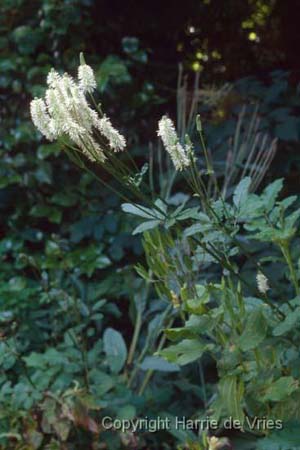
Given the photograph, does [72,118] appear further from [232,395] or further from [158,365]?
[158,365]

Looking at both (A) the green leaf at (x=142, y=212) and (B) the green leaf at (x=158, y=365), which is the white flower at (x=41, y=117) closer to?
(A) the green leaf at (x=142, y=212)

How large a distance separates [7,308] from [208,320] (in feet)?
3.84

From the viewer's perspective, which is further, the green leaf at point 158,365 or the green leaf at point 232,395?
the green leaf at point 158,365

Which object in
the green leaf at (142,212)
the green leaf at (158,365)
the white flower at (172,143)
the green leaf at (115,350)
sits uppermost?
the white flower at (172,143)

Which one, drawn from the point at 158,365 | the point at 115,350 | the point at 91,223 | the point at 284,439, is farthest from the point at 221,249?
the point at 91,223

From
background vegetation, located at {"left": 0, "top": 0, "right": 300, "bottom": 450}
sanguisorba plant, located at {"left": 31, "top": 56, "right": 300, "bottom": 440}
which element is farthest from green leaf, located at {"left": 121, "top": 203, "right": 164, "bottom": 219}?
background vegetation, located at {"left": 0, "top": 0, "right": 300, "bottom": 450}

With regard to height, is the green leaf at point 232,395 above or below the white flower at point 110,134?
below

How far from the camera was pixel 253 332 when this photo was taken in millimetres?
1372

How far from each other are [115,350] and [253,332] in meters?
0.90

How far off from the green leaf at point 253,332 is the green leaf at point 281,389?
0.30 feet

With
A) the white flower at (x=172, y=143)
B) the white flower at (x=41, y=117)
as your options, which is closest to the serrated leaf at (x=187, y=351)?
the white flower at (x=172, y=143)

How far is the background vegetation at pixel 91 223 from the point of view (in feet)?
6.71

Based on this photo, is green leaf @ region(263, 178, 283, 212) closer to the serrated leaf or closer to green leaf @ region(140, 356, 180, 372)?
the serrated leaf

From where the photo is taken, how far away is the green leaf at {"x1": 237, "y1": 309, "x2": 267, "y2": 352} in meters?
1.36
